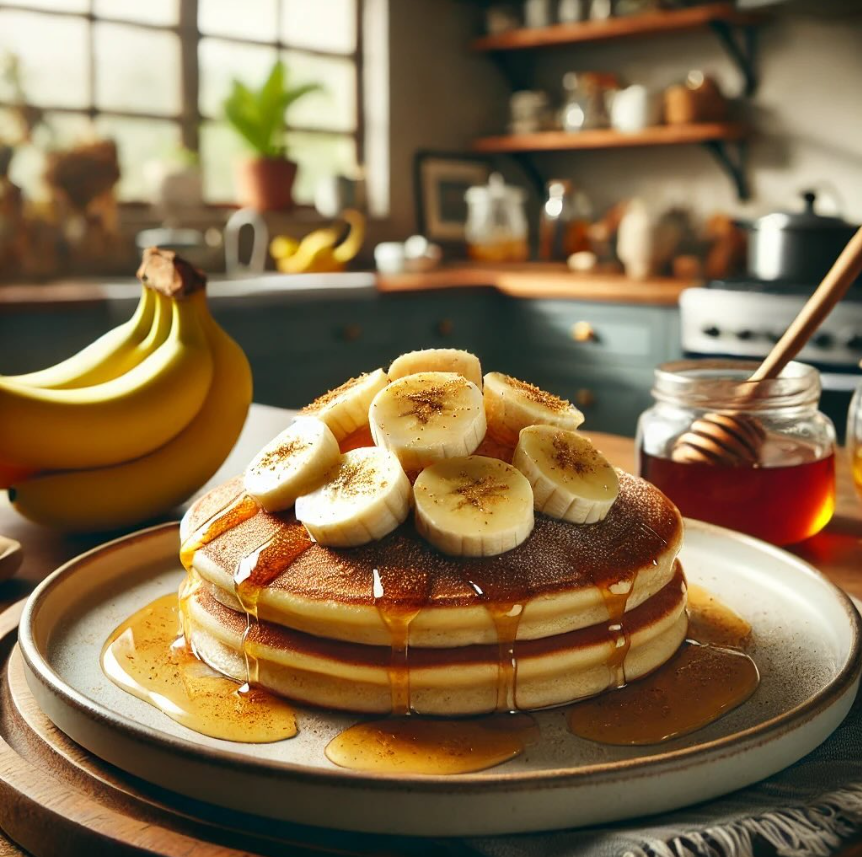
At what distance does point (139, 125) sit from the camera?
407 centimetres

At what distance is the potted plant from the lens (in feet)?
13.4

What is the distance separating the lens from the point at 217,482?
127 cm

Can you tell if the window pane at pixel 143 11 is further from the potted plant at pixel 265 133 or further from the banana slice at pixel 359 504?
the banana slice at pixel 359 504

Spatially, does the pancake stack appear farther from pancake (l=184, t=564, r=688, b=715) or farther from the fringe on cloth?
the fringe on cloth

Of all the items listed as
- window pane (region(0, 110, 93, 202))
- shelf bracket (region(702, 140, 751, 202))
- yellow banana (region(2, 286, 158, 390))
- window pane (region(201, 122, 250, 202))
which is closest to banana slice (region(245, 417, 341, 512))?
yellow banana (region(2, 286, 158, 390))

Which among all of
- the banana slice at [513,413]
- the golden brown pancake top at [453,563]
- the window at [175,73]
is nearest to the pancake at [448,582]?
the golden brown pancake top at [453,563]

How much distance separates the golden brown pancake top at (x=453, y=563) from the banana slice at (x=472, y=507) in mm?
14

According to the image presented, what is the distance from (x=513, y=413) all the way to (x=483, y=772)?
0.32 m

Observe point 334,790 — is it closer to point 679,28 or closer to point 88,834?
point 88,834

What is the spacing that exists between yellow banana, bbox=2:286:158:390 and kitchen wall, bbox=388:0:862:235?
336cm

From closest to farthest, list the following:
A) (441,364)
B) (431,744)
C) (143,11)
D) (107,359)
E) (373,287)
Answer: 1. (431,744)
2. (441,364)
3. (107,359)
4. (373,287)
5. (143,11)

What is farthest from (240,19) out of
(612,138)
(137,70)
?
(612,138)

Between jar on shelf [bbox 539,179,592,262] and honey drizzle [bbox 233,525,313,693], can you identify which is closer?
honey drizzle [bbox 233,525,313,693]

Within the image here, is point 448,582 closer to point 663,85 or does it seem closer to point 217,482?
point 217,482
